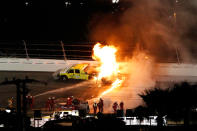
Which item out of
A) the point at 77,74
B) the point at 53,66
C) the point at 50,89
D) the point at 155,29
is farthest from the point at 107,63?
the point at 155,29

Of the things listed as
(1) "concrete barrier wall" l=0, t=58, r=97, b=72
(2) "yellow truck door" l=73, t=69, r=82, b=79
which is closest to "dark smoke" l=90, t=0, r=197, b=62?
(2) "yellow truck door" l=73, t=69, r=82, b=79

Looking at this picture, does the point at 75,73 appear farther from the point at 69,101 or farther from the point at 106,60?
the point at 69,101

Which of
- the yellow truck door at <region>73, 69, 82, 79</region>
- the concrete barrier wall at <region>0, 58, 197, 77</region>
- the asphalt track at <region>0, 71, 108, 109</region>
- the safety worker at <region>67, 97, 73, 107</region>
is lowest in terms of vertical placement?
the safety worker at <region>67, 97, 73, 107</region>

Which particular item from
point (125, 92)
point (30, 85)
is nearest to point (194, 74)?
A: point (125, 92)

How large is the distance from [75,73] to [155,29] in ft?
28.8

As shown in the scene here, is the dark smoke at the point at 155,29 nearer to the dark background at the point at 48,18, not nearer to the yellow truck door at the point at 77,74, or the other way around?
the dark background at the point at 48,18

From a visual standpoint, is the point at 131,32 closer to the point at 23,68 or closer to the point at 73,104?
the point at 23,68

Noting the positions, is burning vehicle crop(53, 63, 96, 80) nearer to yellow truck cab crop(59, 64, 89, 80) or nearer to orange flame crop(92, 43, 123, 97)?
yellow truck cab crop(59, 64, 89, 80)

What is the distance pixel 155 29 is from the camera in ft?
92.5

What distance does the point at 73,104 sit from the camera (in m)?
18.6

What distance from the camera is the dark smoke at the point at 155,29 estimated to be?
81.2 ft

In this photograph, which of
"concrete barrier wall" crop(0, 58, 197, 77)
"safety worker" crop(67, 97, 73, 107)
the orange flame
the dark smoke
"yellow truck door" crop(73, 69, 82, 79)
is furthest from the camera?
the dark smoke

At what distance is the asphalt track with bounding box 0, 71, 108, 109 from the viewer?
1964 centimetres

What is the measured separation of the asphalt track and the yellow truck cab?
29 centimetres
